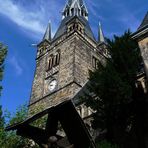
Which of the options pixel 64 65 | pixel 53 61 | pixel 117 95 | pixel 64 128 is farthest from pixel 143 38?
pixel 53 61

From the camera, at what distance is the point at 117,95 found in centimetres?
1221

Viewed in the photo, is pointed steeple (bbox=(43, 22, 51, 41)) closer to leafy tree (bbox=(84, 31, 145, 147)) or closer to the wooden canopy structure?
leafy tree (bbox=(84, 31, 145, 147))

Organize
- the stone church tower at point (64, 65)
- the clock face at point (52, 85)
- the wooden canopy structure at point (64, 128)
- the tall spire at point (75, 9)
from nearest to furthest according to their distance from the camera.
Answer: the wooden canopy structure at point (64, 128), the stone church tower at point (64, 65), the clock face at point (52, 85), the tall spire at point (75, 9)

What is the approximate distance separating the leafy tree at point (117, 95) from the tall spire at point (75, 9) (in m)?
29.8

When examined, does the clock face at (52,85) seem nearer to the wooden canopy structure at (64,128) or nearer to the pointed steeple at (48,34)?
the pointed steeple at (48,34)

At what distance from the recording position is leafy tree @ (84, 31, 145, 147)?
12.0 metres

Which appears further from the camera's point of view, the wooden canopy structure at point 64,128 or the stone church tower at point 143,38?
the stone church tower at point 143,38

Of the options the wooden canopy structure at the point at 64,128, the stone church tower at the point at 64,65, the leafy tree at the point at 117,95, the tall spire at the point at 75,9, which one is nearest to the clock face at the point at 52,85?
the stone church tower at the point at 64,65

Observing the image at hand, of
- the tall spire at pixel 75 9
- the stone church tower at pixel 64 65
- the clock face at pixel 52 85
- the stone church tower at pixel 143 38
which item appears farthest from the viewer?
the tall spire at pixel 75 9

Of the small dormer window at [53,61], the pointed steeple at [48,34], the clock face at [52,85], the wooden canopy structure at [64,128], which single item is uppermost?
the pointed steeple at [48,34]

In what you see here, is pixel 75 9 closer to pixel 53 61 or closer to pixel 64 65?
pixel 53 61

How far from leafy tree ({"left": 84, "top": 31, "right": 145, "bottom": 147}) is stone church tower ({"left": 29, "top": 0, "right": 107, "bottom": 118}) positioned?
37.3 ft

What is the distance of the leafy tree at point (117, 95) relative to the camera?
12008 mm

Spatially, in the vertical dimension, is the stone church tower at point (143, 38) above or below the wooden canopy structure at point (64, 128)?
above
